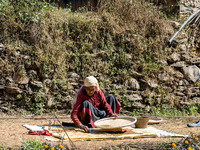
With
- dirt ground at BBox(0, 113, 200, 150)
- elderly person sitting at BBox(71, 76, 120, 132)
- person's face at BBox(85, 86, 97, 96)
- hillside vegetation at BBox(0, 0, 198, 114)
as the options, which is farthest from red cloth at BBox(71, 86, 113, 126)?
hillside vegetation at BBox(0, 0, 198, 114)

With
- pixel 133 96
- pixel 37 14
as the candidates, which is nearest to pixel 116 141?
pixel 133 96

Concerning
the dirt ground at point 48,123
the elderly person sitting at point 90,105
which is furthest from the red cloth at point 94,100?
the dirt ground at point 48,123

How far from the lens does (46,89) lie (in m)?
6.38

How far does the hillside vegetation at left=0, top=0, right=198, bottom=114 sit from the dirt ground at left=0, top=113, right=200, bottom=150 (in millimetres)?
445

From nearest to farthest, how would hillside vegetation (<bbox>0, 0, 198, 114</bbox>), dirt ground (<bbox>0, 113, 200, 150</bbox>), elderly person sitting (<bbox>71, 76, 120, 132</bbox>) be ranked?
1. dirt ground (<bbox>0, 113, 200, 150</bbox>)
2. elderly person sitting (<bbox>71, 76, 120, 132</bbox>)
3. hillside vegetation (<bbox>0, 0, 198, 114</bbox>)

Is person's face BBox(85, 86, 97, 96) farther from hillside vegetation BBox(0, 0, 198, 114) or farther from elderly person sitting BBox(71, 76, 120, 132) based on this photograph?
hillside vegetation BBox(0, 0, 198, 114)

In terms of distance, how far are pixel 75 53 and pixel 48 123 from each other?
2.22m

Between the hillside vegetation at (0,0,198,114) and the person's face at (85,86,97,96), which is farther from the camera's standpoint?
the hillside vegetation at (0,0,198,114)

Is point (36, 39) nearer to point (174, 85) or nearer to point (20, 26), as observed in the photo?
point (20, 26)

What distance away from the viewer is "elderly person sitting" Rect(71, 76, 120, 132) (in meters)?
4.23

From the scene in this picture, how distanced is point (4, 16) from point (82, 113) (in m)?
3.85

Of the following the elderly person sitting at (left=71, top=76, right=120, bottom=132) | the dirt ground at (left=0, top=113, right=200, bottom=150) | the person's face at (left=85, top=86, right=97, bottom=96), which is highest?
the person's face at (left=85, top=86, right=97, bottom=96)

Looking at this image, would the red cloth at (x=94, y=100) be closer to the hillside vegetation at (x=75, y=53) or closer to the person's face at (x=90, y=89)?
the person's face at (x=90, y=89)

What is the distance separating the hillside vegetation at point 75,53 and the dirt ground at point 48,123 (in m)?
0.45
